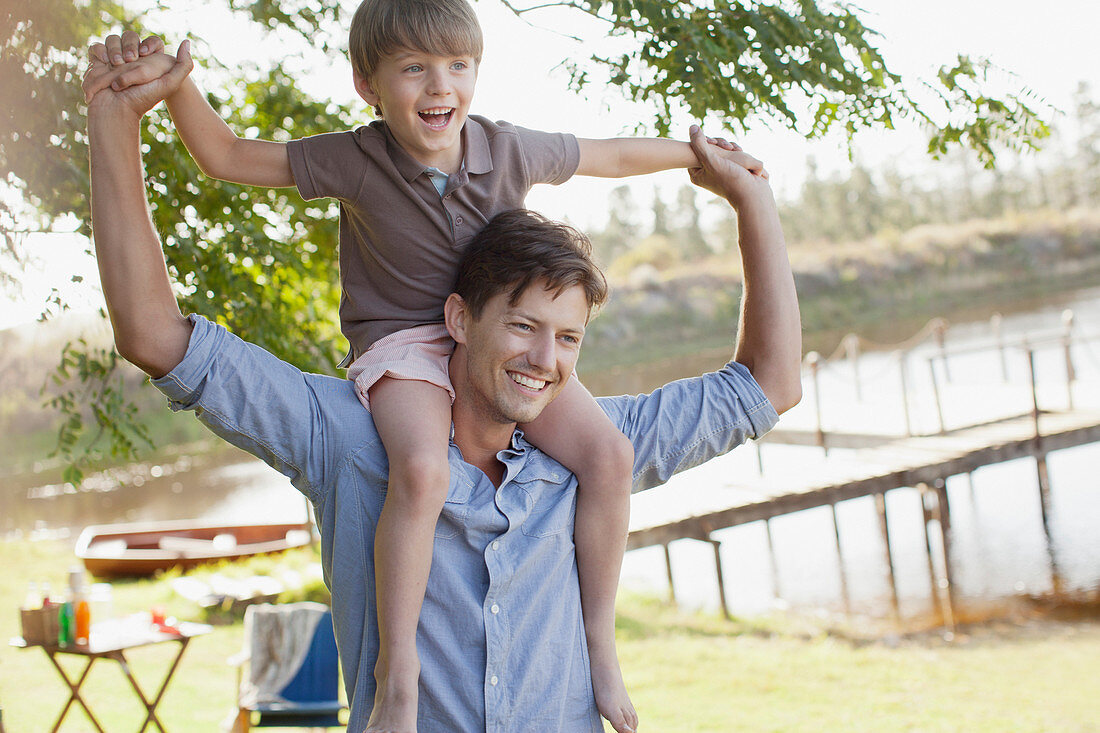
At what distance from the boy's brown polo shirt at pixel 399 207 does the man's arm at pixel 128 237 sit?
33 cm

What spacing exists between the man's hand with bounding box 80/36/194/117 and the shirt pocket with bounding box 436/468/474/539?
83 cm

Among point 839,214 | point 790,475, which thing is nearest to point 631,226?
point 839,214

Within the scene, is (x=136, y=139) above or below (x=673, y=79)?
below

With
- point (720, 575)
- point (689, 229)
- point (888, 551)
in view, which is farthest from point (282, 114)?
point (689, 229)

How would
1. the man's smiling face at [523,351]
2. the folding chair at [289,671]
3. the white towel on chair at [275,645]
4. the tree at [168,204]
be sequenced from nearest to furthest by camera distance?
the man's smiling face at [523,351] < the tree at [168,204] < the folding chair at [289,671] < the white towel on chair at [275,645]

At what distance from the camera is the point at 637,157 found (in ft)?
6.95

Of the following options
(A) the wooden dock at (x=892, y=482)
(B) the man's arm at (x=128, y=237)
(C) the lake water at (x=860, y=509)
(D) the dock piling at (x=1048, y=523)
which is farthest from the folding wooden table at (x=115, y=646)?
(D) the dock piling at (x=1048, y=523)

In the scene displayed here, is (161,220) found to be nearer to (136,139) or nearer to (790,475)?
(136,139)

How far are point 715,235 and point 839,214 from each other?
763 centimetres

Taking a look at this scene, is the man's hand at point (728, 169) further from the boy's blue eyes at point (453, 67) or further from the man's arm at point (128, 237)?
the man's arm at point (128, 237)

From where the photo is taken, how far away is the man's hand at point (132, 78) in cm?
158

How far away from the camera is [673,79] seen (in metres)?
2.40

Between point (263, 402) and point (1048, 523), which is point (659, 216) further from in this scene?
point (263, 402)

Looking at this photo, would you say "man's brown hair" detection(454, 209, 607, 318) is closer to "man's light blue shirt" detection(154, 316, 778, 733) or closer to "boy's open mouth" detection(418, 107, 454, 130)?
"boy's open mouth" detection(418, 107, 454, 130)
